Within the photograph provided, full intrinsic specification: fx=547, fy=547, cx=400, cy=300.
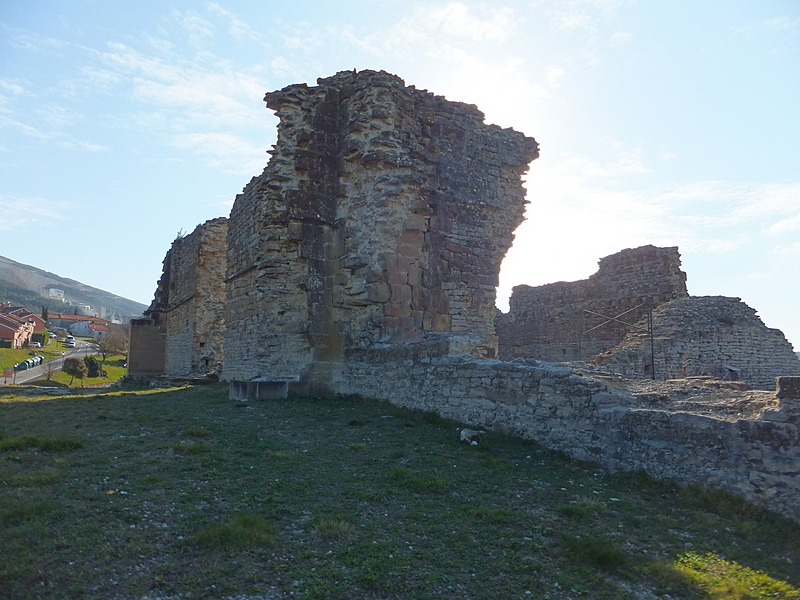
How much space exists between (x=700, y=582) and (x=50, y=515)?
16.1ft

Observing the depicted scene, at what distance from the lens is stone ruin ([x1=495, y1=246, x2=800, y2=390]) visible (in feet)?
54.4

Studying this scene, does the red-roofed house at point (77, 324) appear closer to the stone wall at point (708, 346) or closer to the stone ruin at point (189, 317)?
the stone ruin at point (189, 317)

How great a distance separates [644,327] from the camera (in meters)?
18.1

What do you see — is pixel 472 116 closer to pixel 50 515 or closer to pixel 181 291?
pixel 50 515

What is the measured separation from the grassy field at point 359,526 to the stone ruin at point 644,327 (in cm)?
1147

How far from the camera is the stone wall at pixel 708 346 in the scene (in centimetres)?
1648

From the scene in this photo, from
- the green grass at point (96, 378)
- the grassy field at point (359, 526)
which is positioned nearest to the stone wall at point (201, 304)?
the green grass at point (96, 378)

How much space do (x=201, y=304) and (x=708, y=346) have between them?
17.3 m

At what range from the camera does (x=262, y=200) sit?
12.5 m

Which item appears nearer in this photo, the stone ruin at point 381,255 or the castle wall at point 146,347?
the stone ruin at point 381,255

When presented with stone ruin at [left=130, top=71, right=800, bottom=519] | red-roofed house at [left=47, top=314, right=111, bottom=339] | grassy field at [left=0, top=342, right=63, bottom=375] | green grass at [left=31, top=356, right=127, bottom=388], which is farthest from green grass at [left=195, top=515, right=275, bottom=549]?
red-roofed house at [left=47, top=314, right=111, bottom=339]

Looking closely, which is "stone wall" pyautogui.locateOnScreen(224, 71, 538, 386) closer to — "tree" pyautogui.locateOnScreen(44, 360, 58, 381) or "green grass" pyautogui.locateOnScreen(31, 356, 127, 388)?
"green grass" pyautogui.locateOnScreen(31, 356, 127, 388)

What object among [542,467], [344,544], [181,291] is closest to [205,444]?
[344,544]

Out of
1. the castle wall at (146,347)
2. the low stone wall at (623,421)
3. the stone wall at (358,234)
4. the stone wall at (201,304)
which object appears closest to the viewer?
the low stone wall at (623,421)
